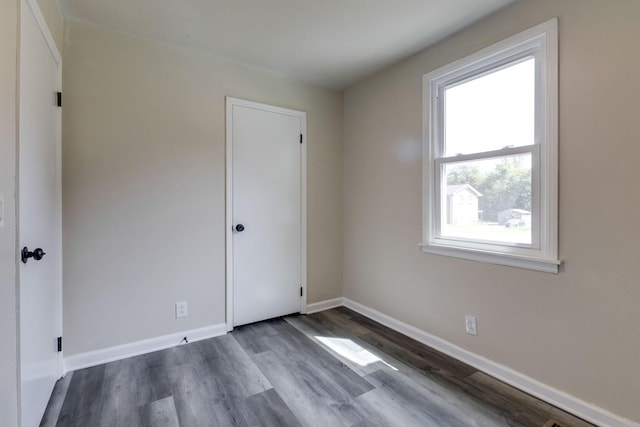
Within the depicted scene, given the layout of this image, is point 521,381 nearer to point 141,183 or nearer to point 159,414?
point 159,414

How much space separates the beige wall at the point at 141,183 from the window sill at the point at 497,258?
1856mm

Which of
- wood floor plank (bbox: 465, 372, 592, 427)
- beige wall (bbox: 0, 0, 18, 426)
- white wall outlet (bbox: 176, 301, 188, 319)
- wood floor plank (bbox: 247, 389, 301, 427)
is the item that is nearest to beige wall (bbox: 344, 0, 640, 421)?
wood floor plank (bbox: 465, 372, 592, 427)

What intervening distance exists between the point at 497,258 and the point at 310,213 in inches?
71.5

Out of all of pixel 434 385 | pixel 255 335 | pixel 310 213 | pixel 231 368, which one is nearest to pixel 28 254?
pixel 231 368

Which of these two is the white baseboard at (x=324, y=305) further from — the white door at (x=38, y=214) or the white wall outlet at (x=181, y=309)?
the white door at (x=38, y=214)

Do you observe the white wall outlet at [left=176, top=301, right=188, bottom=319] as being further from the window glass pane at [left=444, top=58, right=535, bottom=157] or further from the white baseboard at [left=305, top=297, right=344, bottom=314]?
the window glass pane at [left=444, top=58, right=535, bottom=157]

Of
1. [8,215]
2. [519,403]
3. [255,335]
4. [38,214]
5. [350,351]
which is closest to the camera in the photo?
[8,215]

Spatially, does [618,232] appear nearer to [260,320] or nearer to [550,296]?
[550,296]

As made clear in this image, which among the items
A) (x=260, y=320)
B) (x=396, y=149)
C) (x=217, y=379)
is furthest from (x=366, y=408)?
(x=396, y=149)

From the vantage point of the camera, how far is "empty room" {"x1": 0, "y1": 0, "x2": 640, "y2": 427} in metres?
1.58

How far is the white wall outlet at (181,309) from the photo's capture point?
8.33 feet

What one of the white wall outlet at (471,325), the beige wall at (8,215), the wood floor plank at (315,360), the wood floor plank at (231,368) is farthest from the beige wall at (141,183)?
the white wall outlet at (471,325)

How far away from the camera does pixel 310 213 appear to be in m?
3.28

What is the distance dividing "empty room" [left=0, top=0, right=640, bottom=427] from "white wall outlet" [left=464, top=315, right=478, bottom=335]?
0.06 ft
